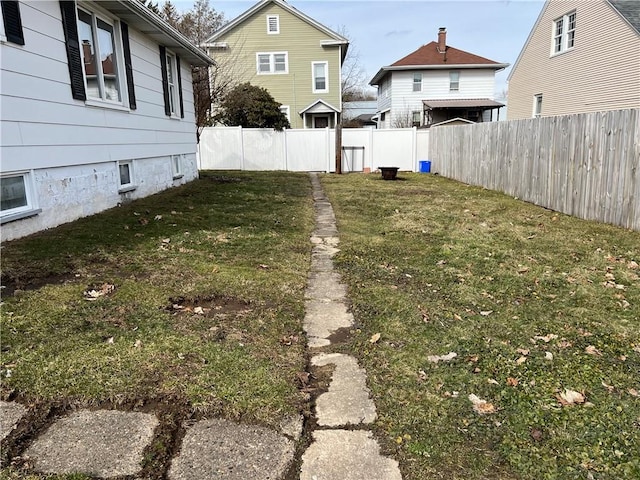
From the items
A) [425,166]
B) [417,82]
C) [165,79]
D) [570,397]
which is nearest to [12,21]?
[165,79]

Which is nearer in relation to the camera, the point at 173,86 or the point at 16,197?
the point at 16,197

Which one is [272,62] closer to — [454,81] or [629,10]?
[454,81]

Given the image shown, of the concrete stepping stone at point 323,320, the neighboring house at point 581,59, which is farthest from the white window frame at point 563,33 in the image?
the concrete stepping stone at point 323,320

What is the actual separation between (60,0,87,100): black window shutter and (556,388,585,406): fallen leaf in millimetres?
6869

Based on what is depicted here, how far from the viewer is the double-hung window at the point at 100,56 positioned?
701cm

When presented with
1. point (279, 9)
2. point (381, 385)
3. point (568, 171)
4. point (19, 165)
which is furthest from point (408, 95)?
point (381, 385)

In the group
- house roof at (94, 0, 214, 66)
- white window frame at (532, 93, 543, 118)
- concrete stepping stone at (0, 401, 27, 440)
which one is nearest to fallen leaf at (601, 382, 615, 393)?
concrete stepping stone at (0, 401, 27, 440)

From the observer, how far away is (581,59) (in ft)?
56.4

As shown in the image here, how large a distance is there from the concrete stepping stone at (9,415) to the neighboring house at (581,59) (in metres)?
17.9

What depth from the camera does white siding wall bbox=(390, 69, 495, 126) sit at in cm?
3012

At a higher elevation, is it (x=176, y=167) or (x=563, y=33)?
(x=563, y=33)

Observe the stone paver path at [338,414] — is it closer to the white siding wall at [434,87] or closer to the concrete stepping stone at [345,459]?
the concrete stepping stone at [345,459]

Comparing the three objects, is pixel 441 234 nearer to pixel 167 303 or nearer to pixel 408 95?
pixel 167 303

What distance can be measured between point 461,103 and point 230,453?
29897 millimetres
